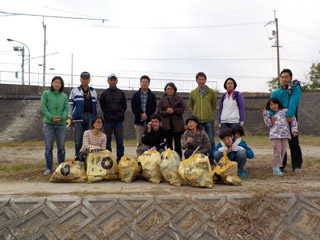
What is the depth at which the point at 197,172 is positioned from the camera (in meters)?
4.20

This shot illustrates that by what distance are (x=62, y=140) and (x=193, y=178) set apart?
9.32 ft

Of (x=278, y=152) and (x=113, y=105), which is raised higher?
(x=113, y=105)

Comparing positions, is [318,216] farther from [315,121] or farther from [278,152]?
[315,121]

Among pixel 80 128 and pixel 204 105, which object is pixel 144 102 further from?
pixel 80 128

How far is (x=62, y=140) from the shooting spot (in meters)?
5.55

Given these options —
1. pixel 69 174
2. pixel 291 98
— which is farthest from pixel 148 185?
pixel 291 98

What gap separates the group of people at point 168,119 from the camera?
511cm

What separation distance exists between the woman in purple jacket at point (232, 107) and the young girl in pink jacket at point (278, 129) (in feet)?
1.54

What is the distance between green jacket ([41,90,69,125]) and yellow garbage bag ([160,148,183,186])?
2277mm

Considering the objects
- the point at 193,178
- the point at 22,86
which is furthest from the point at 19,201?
the point at 22,86

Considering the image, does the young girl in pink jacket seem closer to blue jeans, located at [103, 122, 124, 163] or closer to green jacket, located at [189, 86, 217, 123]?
green jacket, located at [189, 86, 217, 123]

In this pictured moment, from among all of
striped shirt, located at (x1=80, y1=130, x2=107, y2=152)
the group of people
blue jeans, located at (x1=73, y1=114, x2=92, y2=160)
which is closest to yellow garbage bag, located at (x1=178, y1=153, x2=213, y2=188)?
the group of people

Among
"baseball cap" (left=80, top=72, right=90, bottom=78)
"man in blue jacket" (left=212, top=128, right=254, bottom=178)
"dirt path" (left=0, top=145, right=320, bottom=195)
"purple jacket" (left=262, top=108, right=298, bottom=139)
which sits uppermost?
"baseball cap" (left=80, top=72, right=90, bottom=78)

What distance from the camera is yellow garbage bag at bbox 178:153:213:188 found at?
Answer: 418cm
